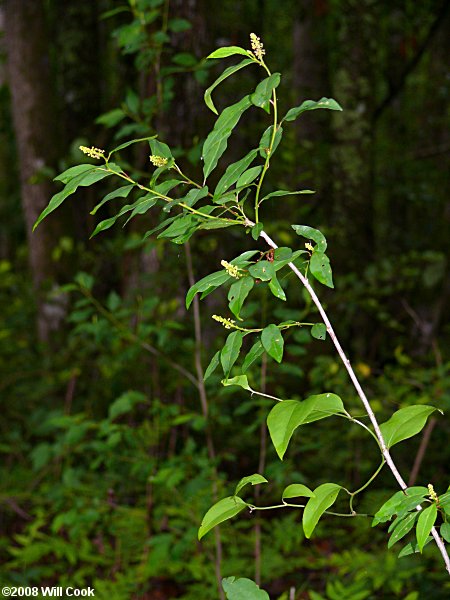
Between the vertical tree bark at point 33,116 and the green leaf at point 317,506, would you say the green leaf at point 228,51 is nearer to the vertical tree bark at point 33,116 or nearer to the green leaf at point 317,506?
the green leaf at point 317,506

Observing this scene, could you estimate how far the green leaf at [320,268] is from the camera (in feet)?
3.74

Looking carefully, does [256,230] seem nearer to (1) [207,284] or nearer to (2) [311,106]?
(1) [207,284]

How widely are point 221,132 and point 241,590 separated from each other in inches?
30.8

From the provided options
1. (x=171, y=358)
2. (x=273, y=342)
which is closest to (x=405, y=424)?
(x=273, y=342)

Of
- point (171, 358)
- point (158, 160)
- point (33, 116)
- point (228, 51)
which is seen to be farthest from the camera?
point (33, 116)

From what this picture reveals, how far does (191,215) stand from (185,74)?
83.7 inches

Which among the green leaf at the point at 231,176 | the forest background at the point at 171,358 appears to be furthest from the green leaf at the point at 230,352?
the forest background at the point at 171,358

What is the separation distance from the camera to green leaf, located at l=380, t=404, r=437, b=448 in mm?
1238

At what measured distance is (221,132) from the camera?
1.17m

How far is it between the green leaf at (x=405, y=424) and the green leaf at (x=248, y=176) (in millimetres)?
483

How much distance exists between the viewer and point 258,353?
1223mm

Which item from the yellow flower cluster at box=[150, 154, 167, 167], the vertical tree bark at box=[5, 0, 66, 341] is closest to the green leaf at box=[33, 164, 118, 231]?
the yellow flower cluster at box=[150, 154, 167, 167]

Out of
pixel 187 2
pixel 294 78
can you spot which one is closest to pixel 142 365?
pixel 187 2

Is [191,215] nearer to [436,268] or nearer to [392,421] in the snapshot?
[392,421]
